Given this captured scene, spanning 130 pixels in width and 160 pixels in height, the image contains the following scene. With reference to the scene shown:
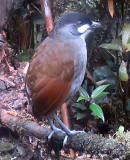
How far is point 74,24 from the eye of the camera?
171 cm

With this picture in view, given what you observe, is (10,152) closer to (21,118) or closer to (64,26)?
(21,118)

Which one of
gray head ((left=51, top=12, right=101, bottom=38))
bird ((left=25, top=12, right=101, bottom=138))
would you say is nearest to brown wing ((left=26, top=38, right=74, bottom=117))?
bird ((left=25, top=12, right=101, bottom=138))

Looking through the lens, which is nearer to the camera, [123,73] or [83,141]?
[83,141]

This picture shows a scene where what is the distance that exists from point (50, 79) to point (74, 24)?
0.40 metres

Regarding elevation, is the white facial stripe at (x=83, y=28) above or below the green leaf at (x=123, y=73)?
above

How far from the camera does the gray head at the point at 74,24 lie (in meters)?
1.69

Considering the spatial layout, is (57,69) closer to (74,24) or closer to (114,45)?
(74,24)

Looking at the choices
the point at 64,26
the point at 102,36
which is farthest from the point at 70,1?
the point at 64,26

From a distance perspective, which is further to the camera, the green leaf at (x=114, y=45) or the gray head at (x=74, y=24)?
the green leaf at (x=114, y=45)

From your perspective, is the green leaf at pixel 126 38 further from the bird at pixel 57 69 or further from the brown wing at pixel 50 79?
the brown wing at pixel 50 79

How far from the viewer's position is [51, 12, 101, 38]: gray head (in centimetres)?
169

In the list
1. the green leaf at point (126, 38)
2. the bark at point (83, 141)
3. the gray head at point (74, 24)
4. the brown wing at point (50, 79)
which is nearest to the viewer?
the bark at point (83, 141)

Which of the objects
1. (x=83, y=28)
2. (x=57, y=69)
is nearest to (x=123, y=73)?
(x=83, y=28)

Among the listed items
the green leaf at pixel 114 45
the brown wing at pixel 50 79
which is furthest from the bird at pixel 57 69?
the green leaf at pixel 114 45
